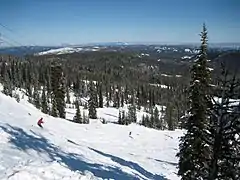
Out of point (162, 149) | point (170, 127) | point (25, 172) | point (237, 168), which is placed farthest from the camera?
point (170, 127)

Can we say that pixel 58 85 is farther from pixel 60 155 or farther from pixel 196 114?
pixel 196 114

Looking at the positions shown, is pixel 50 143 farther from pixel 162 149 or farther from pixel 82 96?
pixel 82 96

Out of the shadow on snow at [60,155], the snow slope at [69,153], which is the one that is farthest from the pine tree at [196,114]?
the shadow on snow at [60,155]

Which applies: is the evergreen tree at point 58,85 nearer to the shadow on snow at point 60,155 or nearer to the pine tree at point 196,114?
the shadow on snow at point 60,155

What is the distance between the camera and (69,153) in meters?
22.3

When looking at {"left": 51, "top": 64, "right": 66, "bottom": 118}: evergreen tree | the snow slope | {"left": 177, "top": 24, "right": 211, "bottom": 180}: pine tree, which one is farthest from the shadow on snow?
{"left": 51, "top": 64, "right": 66, "bottom": 118}: evergreen tree

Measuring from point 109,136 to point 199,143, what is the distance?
87.3 ft

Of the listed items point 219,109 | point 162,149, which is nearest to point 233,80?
point 219,109

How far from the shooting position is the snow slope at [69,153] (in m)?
13.5

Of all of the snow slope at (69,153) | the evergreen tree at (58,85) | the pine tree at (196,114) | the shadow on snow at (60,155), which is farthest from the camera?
the evergreen tree at (58,85)

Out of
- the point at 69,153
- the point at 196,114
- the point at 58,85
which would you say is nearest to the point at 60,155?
the point at 69,153

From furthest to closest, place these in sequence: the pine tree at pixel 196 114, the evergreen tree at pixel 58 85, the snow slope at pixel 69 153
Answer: the evergreen tree at pixel 58 85 → the pine tree at pixel 196 114 → the snow slope at pixel 69 153

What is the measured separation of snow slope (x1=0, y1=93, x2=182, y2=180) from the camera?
13.5 m

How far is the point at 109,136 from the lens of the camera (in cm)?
4750
